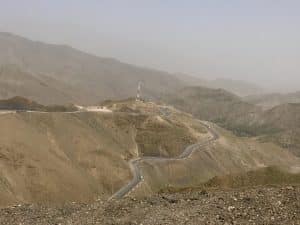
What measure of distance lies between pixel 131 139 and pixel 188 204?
354 feet

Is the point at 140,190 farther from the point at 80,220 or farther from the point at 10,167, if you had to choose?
the point at 80,220

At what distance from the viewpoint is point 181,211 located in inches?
1074

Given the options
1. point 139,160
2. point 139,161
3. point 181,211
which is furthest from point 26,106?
point 181,211

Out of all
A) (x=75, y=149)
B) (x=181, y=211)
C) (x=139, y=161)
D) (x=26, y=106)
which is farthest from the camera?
(x=26, y=106)

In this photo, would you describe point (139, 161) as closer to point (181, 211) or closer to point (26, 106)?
point (26, 106)

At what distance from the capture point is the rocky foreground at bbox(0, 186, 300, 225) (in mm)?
25453

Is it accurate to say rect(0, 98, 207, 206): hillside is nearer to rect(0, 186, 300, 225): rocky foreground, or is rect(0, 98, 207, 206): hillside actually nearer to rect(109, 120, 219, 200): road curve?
rect(109, 120, 219, 200): road curve

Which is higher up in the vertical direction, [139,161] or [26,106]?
[26,106]

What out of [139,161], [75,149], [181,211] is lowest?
[139,161]

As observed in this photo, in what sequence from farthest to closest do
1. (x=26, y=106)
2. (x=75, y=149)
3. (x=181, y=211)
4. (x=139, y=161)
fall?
(x=26, y=106) → (x=139, y=161) → (x=75, y=149) → (x=181, y=211)

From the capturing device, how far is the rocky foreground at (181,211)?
1002 inches

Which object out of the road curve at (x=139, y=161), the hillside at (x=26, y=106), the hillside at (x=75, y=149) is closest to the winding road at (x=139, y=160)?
the road curve at (x=139, y=161)

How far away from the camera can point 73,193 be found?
88.4 meters

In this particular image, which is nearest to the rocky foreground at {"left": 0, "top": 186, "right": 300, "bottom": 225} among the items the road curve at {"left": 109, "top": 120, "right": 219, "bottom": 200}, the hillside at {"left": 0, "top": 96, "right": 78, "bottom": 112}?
the road curve at {"left": 109, "top": 120, "right": 219, "bottom": 200}
